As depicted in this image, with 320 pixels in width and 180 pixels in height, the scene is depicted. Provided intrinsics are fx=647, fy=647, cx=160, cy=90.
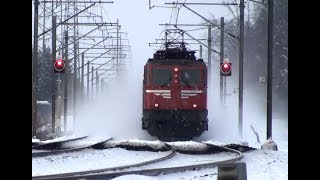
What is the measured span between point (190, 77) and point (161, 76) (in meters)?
1.01

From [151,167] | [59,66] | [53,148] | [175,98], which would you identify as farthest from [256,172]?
[59,66]

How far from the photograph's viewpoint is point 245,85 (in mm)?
56719

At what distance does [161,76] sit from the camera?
22.6 meters

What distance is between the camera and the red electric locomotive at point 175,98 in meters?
22.2

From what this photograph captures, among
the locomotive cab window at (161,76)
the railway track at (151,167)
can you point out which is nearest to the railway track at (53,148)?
the railway track at (151,167)

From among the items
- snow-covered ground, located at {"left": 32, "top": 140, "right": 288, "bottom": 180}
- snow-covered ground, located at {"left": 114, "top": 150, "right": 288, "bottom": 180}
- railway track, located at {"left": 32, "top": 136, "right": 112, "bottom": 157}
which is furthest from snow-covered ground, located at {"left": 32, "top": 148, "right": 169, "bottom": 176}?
snow-covered ground, located at {"left": 114, "top": 150, "right": 288, "bottom": 180}

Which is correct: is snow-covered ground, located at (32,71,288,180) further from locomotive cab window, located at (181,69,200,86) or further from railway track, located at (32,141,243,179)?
locomotive cab window, located at (181,69,200,86)

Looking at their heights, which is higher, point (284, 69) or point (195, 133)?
point (284, 69)

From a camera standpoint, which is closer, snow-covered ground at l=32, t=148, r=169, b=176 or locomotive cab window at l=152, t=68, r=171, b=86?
snow-covered ground at l=32, t=148, r=169, b=176

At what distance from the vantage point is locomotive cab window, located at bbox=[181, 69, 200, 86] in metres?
22.5
